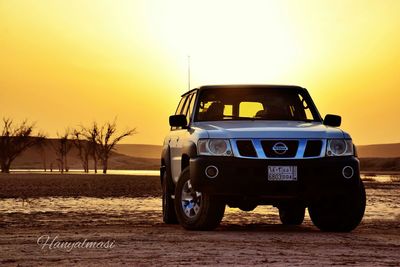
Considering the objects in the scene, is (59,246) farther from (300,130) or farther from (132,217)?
(132,217)

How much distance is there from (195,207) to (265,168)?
1.30 meters

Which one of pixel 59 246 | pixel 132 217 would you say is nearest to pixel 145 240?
pixel 59 246

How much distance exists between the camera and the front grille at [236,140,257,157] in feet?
38.3

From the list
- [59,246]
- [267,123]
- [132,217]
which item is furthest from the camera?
[132,217]

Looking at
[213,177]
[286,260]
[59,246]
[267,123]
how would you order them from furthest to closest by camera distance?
[267,123] < [213,177] < [59,246] < [286,260]

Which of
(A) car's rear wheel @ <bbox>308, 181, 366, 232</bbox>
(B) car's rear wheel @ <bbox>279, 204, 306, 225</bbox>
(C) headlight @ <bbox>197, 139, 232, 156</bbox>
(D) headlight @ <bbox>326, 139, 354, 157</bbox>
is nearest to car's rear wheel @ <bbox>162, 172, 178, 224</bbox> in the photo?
(B) car's rear wheel @ <bbox>279, 204, 306, 225</bbox>

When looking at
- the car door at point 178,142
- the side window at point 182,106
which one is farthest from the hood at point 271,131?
the side window at point 182,106

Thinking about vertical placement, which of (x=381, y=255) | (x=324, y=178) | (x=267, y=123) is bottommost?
(x=381, y=255)

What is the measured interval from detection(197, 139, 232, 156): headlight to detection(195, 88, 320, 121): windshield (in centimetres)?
137

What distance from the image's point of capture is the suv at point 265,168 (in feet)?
37.9

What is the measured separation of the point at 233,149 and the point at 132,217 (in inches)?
195

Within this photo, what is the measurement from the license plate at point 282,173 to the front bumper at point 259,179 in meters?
0.04

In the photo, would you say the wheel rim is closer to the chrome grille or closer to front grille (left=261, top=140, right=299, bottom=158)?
the chrome grille

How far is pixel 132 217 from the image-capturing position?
1611cm
